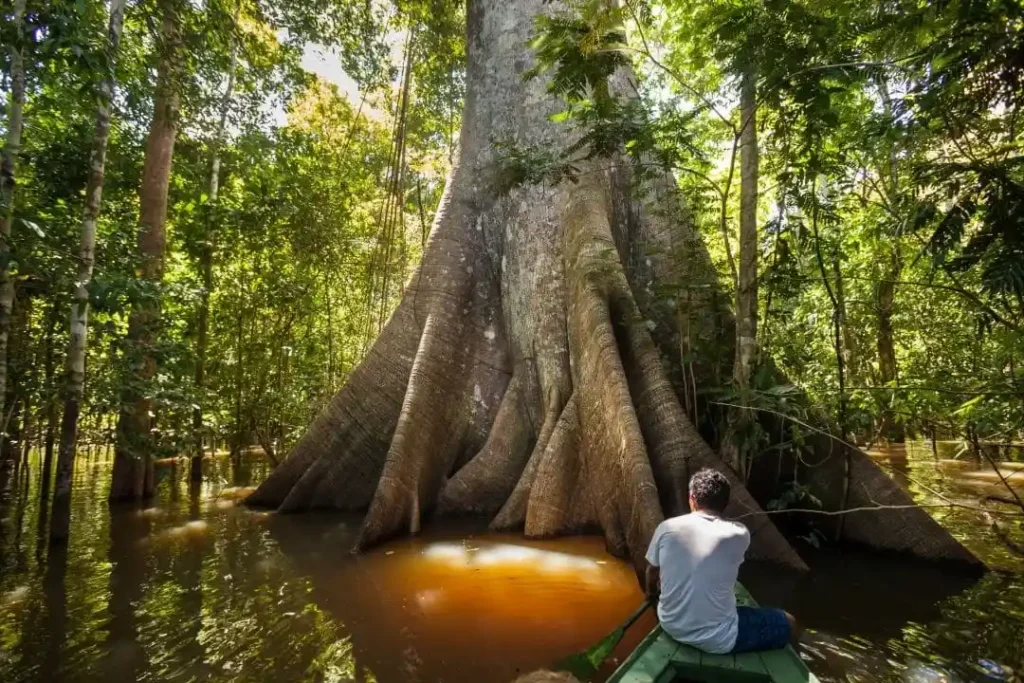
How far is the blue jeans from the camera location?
235 cm

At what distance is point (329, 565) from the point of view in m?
4.37

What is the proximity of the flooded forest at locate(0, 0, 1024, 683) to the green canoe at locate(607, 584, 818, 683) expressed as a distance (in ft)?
2.33

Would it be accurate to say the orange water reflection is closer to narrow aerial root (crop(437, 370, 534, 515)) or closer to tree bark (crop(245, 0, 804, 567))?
tree bark (crop(245, 0, 804, 567))

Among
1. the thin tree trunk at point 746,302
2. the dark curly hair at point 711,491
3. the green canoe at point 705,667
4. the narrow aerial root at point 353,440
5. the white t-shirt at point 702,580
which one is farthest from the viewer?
the narrow aerial root at point 353,440

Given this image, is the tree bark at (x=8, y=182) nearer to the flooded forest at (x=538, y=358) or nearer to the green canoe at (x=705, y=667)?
the flooded forest at (x=538, y=358)

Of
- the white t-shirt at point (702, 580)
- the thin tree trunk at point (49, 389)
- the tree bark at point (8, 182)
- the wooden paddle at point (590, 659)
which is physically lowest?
the wooden paddle at point (590, 659)

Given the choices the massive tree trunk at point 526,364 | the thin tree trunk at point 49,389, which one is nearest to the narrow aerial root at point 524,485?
the massive tree trunk at point 526,364

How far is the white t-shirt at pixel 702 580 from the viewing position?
2330 millimetres

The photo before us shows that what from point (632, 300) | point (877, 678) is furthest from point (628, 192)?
point (877, 678)

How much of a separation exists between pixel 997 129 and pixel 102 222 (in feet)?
24.7

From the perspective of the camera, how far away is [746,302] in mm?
4598

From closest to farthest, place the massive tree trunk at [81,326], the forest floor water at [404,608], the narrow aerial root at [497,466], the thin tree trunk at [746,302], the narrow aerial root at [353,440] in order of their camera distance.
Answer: the forest floor water at [404,608] < the thin tree trunk at [746,302] < the massive tree trunk at [81,326] < the narrow aerial root at [497,466] < the narrow aerial root at [353,440]

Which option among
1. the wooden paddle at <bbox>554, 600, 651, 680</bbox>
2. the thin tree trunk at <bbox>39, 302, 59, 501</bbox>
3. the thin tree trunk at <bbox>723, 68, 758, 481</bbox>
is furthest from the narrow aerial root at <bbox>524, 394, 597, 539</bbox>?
the thin tree trunk at <bbox>39, 302, 59, 501</bbox>

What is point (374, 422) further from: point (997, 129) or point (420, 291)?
point (997, 129)
